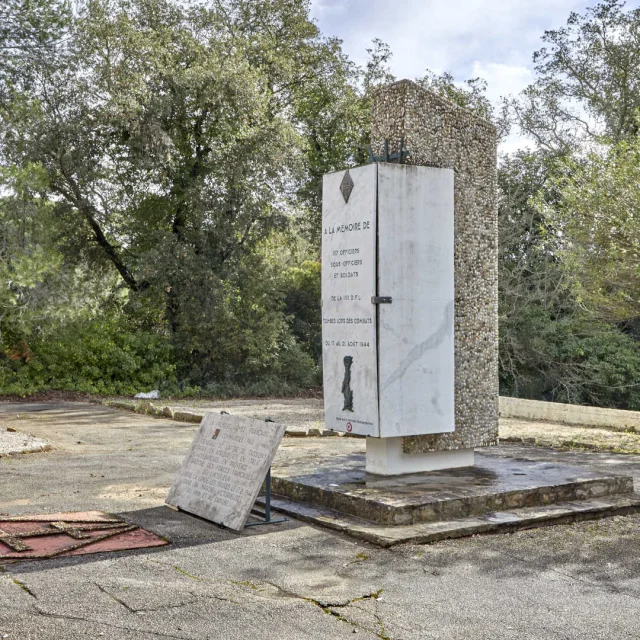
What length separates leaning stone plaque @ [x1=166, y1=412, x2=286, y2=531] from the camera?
268 inches

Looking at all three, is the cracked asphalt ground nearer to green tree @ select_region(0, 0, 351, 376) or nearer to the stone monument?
the stone monument

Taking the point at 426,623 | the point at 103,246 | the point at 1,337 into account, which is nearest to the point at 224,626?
the point at 426,623

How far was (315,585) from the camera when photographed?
209 inches

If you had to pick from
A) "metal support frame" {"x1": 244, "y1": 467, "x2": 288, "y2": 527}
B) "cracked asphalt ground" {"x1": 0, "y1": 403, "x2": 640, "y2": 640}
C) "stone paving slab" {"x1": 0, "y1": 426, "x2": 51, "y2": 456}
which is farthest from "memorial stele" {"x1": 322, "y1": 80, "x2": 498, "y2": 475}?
"stone paving slab" {"x1": 0, "y1": 426, "x2": 51, "y2": 456}

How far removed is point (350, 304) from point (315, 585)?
3.19 m

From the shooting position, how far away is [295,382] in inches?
998

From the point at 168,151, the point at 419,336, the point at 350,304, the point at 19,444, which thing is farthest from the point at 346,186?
the point at 168,151

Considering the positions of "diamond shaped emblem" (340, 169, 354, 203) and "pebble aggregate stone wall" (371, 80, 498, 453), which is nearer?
"diamond shaped emblem" (340, 169, 354, 203)

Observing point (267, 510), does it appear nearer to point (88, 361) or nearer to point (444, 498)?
point (444, 498)

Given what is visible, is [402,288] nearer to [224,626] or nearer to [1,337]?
[224,626]

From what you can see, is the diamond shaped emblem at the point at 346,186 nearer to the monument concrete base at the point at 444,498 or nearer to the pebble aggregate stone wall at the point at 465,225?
the pebble aggregate stone wall at the point at 465,225

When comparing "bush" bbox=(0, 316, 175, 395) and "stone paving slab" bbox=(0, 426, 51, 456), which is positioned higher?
"bush" bbox=(0, 316, 175, 395)

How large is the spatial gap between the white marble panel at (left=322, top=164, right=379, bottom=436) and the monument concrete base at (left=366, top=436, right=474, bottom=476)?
16.7 inches

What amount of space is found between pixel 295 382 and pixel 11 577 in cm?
2016
